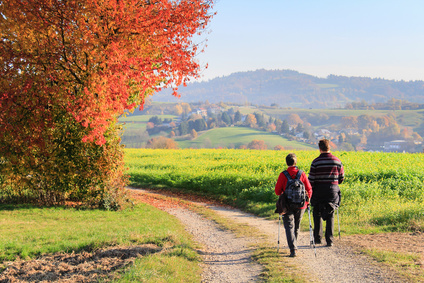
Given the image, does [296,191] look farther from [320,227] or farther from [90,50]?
[90,50]

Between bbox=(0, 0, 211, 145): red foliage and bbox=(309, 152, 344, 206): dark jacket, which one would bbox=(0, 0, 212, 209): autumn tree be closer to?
bbox=(0, 0, 211, 145): red foliage

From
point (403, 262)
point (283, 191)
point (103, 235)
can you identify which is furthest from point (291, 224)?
point (103, 235)

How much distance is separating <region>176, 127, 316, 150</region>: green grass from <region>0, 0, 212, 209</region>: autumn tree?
111 metres

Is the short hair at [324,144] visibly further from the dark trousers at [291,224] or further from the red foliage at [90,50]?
the red foliage at [90,50]

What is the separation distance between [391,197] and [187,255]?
1123 centimetres

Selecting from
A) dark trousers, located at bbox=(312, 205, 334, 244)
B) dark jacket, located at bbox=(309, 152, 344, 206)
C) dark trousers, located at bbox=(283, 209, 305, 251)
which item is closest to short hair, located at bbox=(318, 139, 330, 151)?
dark jacket, located at bbox=(309, 152, 344, 206)

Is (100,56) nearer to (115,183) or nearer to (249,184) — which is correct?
(115,183)

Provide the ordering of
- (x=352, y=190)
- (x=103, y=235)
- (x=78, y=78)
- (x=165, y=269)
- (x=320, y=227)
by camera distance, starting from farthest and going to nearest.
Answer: (x=352, y=190), (x=78, y=78), (x=103, y=235), (x=320, y=227), (x=165, y=269)

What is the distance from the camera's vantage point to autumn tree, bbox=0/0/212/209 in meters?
13.1

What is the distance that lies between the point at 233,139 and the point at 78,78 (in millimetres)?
128296

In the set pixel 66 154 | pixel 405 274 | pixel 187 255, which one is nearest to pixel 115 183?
pixel 66 154

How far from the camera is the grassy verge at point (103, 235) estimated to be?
7660 mm

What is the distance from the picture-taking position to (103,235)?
10680mm

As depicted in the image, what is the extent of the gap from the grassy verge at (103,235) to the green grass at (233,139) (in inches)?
4399
